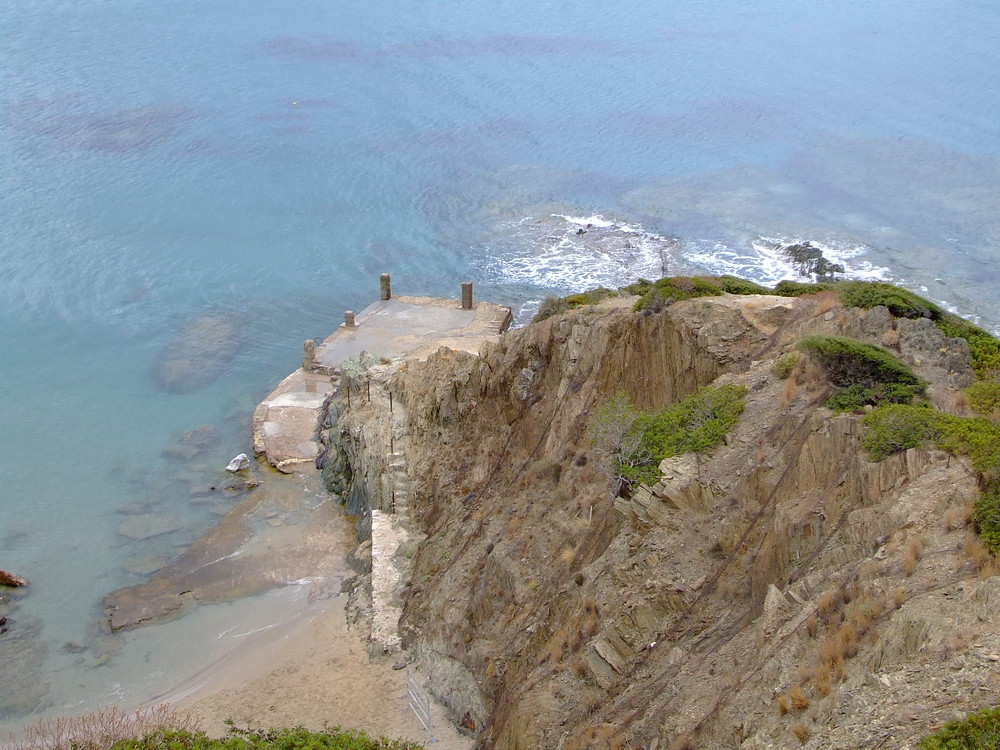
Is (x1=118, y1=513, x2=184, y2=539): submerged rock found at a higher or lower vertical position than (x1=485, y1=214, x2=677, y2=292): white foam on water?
lower

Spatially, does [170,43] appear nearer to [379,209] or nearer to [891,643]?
[379,209]

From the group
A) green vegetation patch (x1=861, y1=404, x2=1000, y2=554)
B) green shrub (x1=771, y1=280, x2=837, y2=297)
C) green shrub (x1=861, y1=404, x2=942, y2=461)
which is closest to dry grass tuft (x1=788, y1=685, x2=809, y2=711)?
green vegetation patch (x1=861, y1=404, x2=1000, y2=554)

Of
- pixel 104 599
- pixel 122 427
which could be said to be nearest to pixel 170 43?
pixel 122 427

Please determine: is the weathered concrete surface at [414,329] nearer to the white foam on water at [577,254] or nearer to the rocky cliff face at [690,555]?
the white foam on water at [577,254]

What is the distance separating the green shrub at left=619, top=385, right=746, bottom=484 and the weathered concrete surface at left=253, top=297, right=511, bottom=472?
16748 millimetres

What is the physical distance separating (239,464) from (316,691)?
13.8m

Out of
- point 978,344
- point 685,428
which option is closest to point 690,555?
point 685,428

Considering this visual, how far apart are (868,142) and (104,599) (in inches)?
2385

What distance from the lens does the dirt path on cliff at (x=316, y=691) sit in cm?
2542

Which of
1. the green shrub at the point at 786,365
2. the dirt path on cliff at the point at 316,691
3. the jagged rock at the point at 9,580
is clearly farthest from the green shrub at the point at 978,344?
the jagged rock at the point at 9,580

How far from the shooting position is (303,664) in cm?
2828

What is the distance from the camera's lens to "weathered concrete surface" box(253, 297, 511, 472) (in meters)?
39.8

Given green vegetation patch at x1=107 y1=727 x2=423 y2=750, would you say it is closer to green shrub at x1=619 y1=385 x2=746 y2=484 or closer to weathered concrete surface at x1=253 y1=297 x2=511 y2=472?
green shrub at x1=619 y1=385 x2=746 y2=484

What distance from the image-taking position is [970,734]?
12.3 metres
